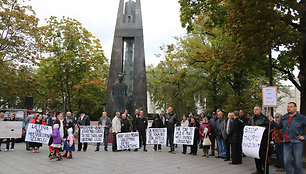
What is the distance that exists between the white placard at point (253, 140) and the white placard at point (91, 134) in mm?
7253

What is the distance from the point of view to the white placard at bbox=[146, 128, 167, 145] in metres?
12.5

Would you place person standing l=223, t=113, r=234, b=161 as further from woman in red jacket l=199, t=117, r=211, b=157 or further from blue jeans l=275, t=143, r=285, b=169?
blue jeans l=275, t=143, r=285, b=169

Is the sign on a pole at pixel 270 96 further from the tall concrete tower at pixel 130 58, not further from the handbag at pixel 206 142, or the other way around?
the tall concrete tower at pixel 130 58

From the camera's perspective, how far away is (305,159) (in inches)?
349

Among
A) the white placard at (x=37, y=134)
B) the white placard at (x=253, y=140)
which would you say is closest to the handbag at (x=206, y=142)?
the white placard at (x=253, y=140)

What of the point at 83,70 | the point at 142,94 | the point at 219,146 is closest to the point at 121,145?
the point at 219,146

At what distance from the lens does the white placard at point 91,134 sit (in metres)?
12.3

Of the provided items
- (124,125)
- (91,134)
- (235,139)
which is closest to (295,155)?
(235,139)

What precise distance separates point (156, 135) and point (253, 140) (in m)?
5.91

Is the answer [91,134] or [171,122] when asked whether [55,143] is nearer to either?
[91,134]

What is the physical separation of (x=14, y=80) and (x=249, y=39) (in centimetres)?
1900

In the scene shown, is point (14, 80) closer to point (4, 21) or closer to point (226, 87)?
point (4, 21)

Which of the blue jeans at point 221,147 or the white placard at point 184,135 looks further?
the white placard at point 184,135

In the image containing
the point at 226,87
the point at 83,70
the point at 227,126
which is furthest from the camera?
the point at 226,87
